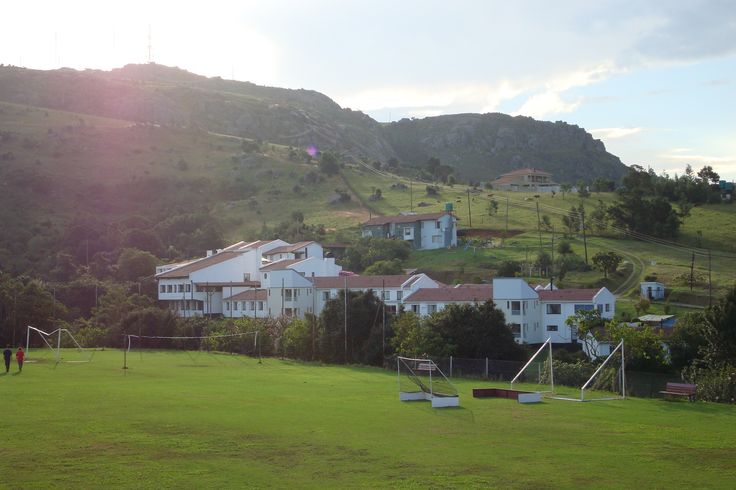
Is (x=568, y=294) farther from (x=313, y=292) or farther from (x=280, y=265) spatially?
(x=280, y=265)

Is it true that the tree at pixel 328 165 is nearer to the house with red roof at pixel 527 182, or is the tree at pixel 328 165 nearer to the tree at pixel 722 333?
the house with red roof at pixel 527 182

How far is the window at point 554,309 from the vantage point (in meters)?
69.8

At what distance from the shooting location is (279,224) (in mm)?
128875

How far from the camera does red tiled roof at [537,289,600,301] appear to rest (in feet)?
223

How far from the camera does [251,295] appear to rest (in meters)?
85.8

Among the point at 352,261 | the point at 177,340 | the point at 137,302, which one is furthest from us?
the point at 352,261

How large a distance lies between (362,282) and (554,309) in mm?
18245

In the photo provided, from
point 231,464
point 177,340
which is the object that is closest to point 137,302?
point 177,340

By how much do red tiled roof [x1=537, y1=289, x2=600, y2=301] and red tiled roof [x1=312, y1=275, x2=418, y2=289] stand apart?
13.3 metres

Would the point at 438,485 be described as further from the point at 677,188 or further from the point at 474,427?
the point at 677,188

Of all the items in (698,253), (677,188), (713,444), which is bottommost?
(713,444)

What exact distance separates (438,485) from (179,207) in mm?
131527

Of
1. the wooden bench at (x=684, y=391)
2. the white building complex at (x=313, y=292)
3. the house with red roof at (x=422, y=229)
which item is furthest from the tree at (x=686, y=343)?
the house with red roof at (x=422, y=229)

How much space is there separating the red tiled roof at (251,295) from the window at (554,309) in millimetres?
27196
